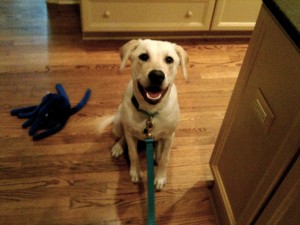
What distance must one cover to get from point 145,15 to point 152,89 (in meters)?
1.22

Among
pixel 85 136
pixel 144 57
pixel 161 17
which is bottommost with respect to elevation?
Result: pixel 85 136

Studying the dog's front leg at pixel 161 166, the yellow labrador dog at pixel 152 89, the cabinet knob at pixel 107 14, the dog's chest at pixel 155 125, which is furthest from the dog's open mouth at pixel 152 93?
the cabinet knob at pixel 107 14

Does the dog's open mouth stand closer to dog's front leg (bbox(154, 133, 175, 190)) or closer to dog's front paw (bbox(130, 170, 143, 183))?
dog's front leg (bbox(154, 133, 175, 190))

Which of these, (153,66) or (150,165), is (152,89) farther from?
(150,165)

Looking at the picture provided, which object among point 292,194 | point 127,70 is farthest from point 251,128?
point 127,70

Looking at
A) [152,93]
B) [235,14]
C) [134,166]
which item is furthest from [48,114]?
[235,14]

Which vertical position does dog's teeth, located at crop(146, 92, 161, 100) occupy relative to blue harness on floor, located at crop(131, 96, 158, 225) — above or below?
above

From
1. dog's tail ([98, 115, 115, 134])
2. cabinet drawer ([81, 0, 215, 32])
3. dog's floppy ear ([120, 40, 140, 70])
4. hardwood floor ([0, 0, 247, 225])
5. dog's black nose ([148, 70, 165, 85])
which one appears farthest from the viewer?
cabinet drawer ([81, 0, 215, 32])

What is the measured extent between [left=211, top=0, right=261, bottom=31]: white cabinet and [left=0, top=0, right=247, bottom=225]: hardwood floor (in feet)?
0.49

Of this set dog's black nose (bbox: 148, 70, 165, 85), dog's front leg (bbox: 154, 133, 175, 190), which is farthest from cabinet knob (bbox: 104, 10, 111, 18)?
dog's black nose (bbox: 148, 70, 165, 85)

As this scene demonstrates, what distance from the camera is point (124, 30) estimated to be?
92.0 inches

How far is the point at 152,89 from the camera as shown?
1.22 metres

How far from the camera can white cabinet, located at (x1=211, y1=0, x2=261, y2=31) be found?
2.30 metres

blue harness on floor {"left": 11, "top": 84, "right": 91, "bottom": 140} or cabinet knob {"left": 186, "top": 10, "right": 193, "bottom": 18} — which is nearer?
blue harness on floor {"left": 11, "top": 84, "right": 91, "bottom": 140}
